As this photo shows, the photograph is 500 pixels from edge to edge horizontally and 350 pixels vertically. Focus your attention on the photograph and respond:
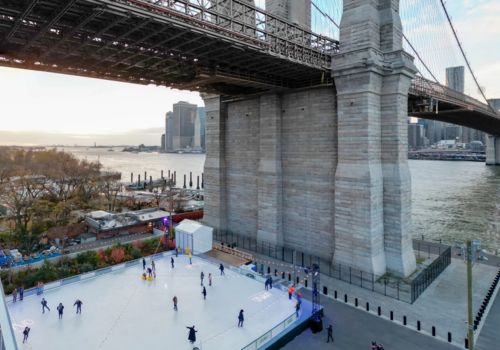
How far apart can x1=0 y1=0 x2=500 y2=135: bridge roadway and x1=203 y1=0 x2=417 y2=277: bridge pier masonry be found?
1912mm

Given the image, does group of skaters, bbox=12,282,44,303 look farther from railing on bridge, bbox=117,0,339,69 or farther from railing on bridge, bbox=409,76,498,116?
railing on bridge, bbox=409,76,498,116

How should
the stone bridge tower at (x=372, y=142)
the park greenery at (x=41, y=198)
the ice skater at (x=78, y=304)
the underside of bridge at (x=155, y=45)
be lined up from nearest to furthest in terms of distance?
the underside of bridge at (x=155, y=45), the ice skater at (x=78, y=304), the stone bridge tower at (x=372, y=142), the park greenery at (x=41, y=198)

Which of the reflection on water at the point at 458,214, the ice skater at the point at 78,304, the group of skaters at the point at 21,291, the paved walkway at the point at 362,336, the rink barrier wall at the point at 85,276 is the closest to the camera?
the paved walkway at the point at 362,336

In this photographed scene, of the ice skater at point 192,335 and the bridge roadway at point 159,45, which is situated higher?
the bridge roadway at point 159,45

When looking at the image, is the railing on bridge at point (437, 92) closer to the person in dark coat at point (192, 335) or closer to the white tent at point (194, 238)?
the white tent at point (194, 238)

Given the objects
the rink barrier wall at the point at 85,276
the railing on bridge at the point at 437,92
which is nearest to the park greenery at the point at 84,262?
the rink barrier wall at the point at 85,276

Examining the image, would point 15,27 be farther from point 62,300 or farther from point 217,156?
point 217,156

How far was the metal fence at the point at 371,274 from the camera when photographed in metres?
19.6

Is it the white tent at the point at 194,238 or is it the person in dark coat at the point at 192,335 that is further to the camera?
the white tent at the point at 194,238

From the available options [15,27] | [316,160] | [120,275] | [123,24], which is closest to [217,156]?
[316,160]

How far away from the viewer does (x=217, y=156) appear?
32.5 meters

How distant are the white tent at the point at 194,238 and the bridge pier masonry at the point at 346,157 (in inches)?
197

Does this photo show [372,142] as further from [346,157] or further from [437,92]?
[437,92]

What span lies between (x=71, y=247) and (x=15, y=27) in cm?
2025
